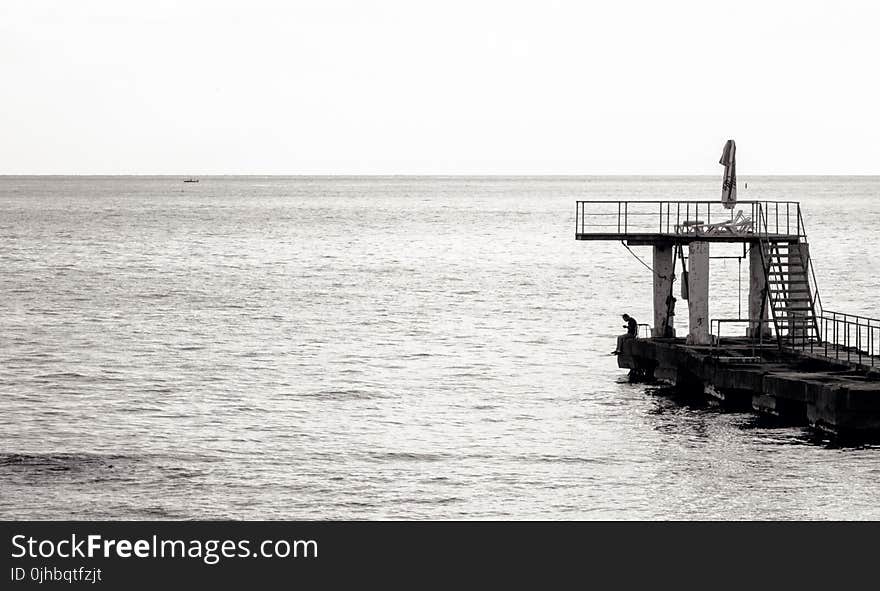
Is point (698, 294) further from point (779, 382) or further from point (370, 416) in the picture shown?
point (370, 416)

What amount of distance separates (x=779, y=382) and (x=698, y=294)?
23.6 feet

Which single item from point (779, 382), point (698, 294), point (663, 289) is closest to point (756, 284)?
point (698, 294)

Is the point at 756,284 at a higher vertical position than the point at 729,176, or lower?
lower

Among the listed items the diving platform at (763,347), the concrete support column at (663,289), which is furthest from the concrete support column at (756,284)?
the concrete support column at (663,289)

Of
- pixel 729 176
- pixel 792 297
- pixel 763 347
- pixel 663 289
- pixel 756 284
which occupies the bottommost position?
pixel 763 347

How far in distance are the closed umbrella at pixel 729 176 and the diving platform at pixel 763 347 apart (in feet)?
2.56

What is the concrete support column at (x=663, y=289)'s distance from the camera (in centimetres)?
4694

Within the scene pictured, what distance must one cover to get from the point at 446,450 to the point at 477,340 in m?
25.5

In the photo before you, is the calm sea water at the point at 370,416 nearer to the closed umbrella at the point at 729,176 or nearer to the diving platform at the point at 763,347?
the diving platform at the point at 763,347

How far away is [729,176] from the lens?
155 ft
